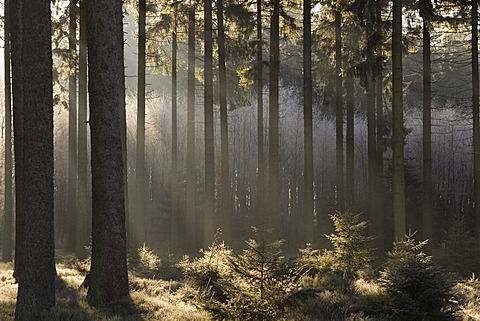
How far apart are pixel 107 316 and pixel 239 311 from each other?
2314 mm

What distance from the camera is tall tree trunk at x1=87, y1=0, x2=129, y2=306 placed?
27.9 ft

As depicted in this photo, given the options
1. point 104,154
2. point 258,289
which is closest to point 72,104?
point 104,154

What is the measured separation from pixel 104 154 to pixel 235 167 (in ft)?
80.6

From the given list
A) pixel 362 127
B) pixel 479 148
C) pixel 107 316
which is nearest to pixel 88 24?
pixel 107 316

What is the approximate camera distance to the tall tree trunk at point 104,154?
850 centimetres

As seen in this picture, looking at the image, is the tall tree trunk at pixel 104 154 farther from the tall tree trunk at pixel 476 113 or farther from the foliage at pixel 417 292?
the tall tree trunk at pixel 476 113

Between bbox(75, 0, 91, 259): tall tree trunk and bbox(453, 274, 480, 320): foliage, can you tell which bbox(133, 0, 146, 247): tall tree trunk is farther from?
bbox(453, 274, 480, 320): foliage

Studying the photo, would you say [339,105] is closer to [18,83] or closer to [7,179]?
[7,179]

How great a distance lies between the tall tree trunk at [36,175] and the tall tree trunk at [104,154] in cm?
94

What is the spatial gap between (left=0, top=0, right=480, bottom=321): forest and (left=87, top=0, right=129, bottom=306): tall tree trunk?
0.09 ft

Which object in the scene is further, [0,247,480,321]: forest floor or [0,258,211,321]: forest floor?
[0,258,211,321]: forest floor

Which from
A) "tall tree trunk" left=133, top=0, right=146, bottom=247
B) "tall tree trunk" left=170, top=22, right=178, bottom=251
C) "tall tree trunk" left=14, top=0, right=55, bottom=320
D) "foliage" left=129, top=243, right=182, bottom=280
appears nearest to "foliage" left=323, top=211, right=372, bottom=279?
"tall tree trunk" left=14, top=0, right=55, bottom=320

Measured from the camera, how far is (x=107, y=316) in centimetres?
777

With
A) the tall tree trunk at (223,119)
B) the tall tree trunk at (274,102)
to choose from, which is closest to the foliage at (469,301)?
the tall tree trunk at (274,102)
